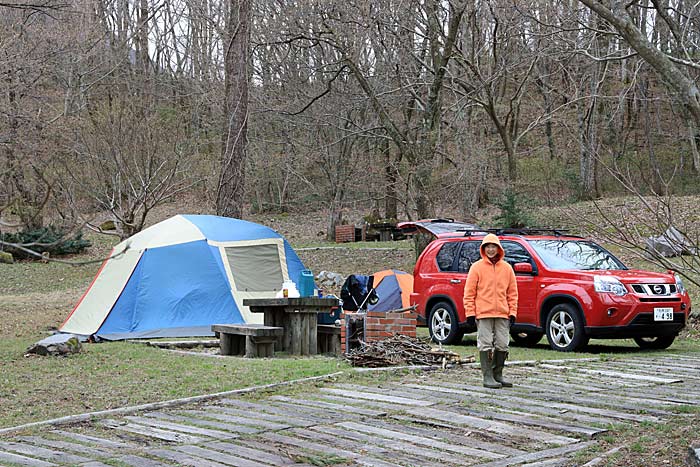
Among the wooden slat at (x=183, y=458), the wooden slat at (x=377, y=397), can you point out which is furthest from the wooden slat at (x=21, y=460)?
the wooden slat at (x=377, y=397)

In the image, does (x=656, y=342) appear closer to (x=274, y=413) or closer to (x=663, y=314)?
(x=663, y=314)

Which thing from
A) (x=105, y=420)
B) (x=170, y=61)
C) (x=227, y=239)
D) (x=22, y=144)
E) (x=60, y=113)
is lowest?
(x=105, y=420)

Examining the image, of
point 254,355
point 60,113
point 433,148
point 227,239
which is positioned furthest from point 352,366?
point 60,113

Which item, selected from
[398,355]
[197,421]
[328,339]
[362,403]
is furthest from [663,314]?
[197,421]

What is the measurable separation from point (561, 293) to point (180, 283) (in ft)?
21.8

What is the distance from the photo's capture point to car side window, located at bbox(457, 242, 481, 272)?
14344 mm

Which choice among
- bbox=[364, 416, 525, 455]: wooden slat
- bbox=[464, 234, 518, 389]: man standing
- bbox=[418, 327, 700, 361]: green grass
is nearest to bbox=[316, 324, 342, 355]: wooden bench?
bbox=[418, 327, 700, 361]: green grass

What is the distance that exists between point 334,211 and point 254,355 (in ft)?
68.9

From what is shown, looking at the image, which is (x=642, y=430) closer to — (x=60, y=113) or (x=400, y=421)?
(x=400, y=421)

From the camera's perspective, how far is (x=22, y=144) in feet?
70.8

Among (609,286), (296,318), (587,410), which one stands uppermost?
(609,286)

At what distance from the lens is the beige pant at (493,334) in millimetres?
9117

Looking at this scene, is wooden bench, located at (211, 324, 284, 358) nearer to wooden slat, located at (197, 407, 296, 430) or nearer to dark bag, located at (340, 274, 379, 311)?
dark bag, located at (340, 274, 379, 311)

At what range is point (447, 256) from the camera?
14727 mm
